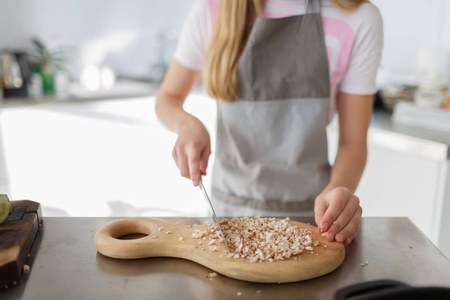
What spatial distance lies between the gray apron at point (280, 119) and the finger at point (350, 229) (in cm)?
35

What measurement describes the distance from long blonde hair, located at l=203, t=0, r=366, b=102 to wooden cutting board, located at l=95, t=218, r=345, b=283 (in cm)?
41

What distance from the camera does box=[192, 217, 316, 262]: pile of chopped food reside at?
646 mm

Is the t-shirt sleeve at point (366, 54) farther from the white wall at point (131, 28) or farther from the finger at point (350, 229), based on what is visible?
the white wall at point (131, 28)

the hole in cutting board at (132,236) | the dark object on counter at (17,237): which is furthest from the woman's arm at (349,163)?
the dark object on counter at (17,237)

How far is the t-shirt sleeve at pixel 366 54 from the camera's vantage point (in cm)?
99

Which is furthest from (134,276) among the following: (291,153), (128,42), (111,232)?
(128,42)

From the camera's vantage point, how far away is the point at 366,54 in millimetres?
1003

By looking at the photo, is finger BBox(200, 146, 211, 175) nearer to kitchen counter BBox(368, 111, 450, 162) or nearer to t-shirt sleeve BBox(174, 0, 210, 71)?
t-shirt sleeve BBox(174, 0, 210, 71)

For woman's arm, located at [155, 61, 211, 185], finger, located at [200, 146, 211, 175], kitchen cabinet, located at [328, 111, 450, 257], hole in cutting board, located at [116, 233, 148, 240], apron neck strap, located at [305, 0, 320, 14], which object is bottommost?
kitchen cabinet, located at [328, 111, 450, 257]

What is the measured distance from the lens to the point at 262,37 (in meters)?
1.03

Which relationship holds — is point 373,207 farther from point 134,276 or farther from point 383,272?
point 134,276

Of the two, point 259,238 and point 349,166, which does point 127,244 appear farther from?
point 349,166

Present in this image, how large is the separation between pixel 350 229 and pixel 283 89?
44 cm

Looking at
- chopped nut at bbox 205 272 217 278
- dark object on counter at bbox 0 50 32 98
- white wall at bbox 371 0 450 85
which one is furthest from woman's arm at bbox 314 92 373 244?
dark object on counter at bbox 0 50 32 98
